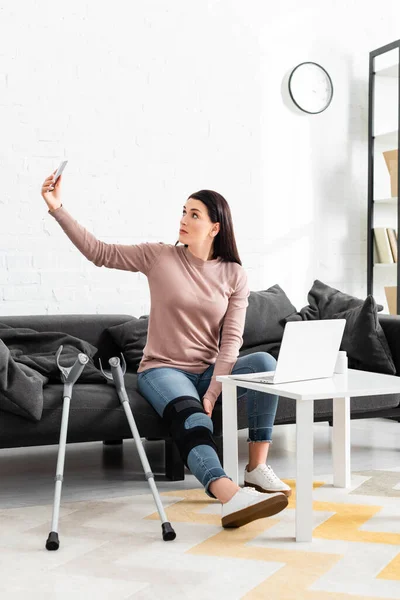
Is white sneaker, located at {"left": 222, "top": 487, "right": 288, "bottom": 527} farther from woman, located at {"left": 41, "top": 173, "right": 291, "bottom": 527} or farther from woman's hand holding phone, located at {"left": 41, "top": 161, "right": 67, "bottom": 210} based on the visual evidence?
woman's hand holding phone, located at {"left": 41, "top": 161, "right": 67, "bottom": 210}

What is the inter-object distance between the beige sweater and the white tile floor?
17.9 inches

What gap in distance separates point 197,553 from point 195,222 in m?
1.18

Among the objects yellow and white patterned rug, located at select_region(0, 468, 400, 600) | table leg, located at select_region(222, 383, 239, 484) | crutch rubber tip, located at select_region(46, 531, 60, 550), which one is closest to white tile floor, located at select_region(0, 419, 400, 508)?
yellow and white patterned rug, located at select_region(0, 468, 400, 600)

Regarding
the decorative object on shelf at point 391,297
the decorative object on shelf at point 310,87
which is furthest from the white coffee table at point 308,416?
the decorative object on shelf at point 310,87

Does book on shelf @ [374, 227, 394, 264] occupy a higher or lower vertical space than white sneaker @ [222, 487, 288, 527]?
higher

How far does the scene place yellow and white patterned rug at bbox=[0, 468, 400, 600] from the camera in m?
1.98

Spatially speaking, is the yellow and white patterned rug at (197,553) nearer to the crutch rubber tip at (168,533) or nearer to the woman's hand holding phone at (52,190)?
the crutch rubber tip at (168,533)

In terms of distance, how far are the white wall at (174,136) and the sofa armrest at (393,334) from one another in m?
1.11

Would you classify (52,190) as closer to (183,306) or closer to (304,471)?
(183,306)

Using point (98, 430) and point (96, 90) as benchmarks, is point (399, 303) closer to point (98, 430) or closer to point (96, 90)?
point (96, 90)

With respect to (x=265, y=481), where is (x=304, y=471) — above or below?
above

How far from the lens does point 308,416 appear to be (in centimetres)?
238

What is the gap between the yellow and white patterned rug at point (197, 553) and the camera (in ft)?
6.48

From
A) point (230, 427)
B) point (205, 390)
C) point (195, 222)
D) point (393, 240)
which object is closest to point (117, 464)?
point (205, 390)
